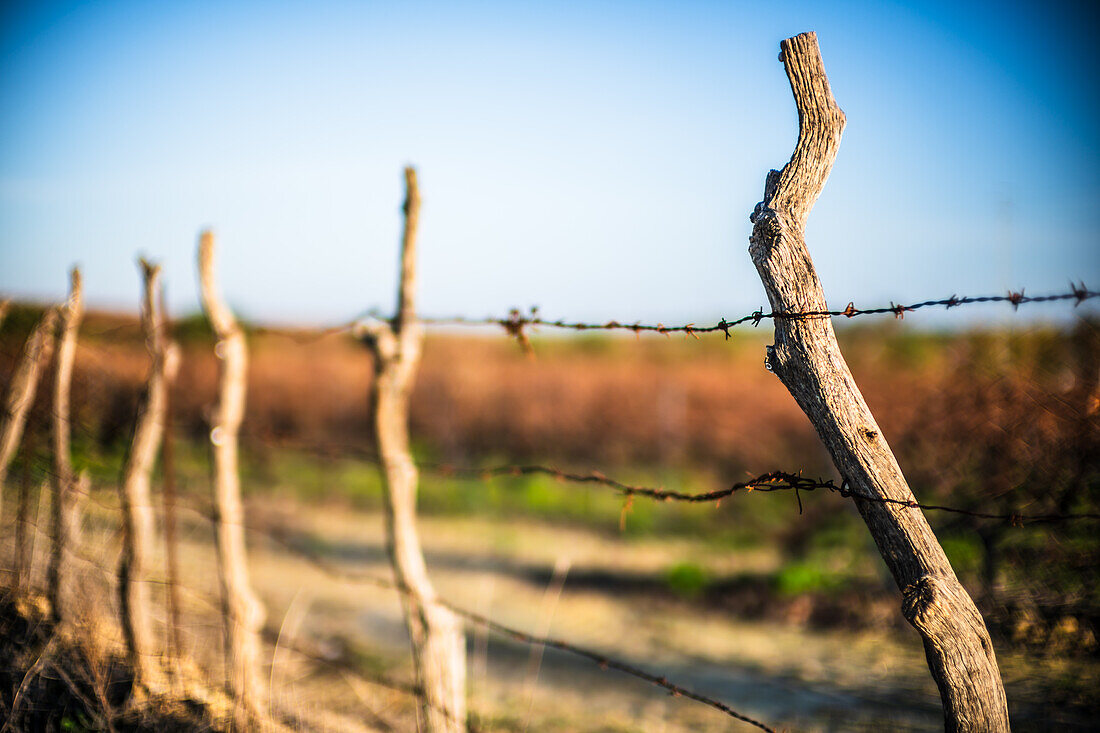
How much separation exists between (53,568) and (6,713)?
65 centimetres

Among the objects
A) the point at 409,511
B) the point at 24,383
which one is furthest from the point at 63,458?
the point at 409,511

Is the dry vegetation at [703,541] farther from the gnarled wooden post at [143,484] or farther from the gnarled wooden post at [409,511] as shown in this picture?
the gnarled wooden post at [409,511]

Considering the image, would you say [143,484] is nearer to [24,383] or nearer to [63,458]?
[63,458]

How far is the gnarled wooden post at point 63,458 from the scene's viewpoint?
2771 mm

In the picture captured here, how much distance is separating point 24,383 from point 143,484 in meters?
0.84

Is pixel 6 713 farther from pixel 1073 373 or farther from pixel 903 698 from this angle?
pixel 1073 373

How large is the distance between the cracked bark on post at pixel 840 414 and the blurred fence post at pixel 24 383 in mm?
2903

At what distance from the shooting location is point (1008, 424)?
3824mm

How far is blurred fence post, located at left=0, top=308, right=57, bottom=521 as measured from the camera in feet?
9.55

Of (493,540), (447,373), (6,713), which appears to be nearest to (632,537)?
(493,540)

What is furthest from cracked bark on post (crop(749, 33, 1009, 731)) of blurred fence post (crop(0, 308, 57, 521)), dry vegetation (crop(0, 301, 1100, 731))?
blurred fence post (crop(0, 308, 57, 521))

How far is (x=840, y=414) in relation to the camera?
1241mm

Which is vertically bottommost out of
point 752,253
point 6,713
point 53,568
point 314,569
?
point 314,569

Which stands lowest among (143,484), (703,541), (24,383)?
(703,541)
